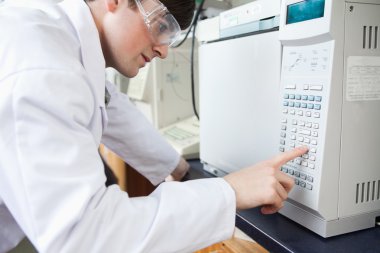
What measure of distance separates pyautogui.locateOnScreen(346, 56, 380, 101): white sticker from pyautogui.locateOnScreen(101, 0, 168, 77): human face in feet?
1.14

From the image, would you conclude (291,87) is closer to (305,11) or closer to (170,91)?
(305,11)

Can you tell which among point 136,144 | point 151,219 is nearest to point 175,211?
point 151,219

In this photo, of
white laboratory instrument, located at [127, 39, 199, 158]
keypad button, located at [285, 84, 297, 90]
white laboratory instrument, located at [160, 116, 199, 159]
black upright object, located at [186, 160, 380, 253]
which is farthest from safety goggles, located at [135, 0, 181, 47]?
white laboratory instrument, located at [127, 39, 199, 158]

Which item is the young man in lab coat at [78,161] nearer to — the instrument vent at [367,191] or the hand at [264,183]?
the hand at [264,183]

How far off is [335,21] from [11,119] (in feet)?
1.52

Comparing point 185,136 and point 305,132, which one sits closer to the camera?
point 305,132

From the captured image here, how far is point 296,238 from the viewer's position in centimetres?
57

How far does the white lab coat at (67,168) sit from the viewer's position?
1.31 feet

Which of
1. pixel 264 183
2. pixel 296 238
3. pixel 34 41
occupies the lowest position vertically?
pixel 296 238

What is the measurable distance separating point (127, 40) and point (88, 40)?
3.7 inches

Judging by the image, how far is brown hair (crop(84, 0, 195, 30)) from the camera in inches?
24.4

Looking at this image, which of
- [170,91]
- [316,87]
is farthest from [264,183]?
[170,91]

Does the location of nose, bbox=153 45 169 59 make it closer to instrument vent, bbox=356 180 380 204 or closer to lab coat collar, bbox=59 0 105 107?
lab coat collar, bbox=59 0 105 107

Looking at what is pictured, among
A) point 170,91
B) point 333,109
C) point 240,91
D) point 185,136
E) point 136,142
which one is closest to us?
point 333,109
